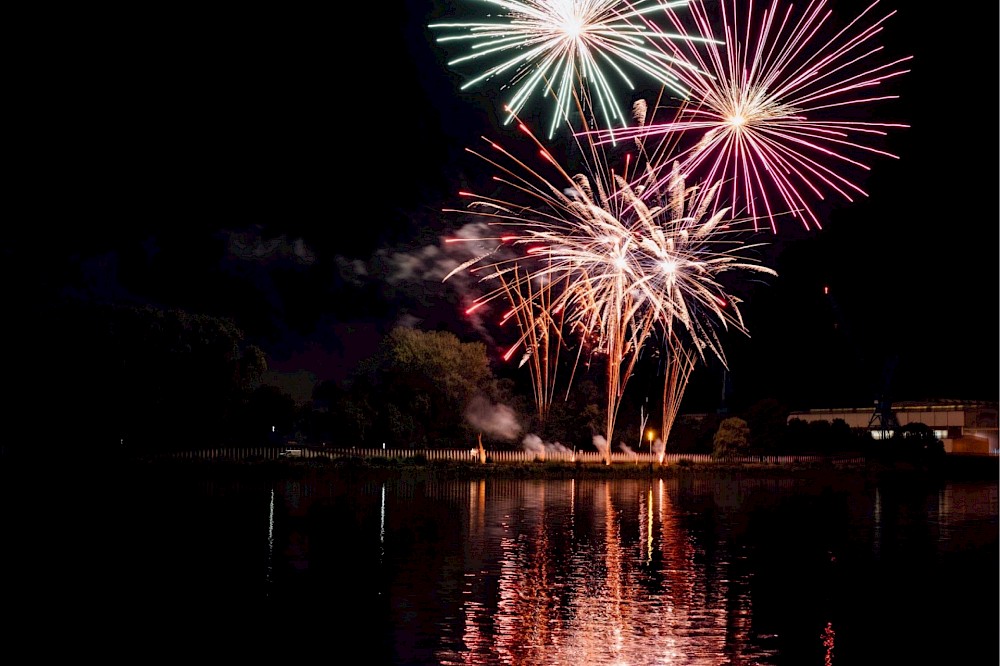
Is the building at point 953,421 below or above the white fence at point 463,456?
above

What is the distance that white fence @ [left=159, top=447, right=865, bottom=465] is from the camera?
3962 cm

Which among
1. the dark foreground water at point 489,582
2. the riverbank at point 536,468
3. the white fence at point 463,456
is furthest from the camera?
the white fence at point 463,456

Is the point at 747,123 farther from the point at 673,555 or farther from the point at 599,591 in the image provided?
the point at 599,591

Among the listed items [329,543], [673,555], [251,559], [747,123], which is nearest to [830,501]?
[747,123]

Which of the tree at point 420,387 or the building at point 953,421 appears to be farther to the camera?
the building at point 953,421

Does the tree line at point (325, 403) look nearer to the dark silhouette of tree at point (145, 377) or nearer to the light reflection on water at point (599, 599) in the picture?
the dark silhouette of tree at point (145, 377)

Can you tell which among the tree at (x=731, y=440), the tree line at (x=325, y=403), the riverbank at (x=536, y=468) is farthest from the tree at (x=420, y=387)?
the tree at (x=731, y=440)

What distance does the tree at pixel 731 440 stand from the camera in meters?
50.6

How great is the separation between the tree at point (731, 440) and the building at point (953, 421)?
19317 millimetres

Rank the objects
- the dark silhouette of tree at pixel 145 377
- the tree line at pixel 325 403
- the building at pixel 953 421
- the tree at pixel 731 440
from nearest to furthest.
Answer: the dark silhouette of tree at pixel 145 377 < the tree line at pixel 325 403 < the tree at pixel 731 440 < the building at pixel 953 421

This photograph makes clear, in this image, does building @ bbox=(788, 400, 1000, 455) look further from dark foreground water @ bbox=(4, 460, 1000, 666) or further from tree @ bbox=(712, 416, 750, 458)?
dark foreground water @ bbox=(4, 460, 1000, 666)

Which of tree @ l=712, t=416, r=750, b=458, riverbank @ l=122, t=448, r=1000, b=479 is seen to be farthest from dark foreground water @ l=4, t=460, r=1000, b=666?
tree @ l=712, t=416, r=750, b=458

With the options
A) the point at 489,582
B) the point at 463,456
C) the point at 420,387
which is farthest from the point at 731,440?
the point at 489,582

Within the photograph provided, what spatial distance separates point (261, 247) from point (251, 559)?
4039cm
